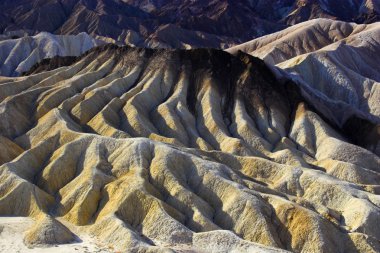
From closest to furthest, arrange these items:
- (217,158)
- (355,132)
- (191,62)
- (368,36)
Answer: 1. (217,158)
2. (355,132)
3. (191,62)
4. (368,36)

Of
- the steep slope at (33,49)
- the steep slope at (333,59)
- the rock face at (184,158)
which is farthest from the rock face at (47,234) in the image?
the steep slope at (33,49)

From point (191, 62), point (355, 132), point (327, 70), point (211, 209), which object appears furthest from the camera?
point (327, 70)

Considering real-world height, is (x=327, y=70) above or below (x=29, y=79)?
below

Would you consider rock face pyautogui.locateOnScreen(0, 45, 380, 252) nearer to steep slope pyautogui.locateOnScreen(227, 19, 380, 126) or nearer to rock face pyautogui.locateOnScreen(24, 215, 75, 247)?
rock face pyautogui.locateOnScreen(24, 215, 75, 247)

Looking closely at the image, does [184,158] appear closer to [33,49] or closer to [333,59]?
[333,59]

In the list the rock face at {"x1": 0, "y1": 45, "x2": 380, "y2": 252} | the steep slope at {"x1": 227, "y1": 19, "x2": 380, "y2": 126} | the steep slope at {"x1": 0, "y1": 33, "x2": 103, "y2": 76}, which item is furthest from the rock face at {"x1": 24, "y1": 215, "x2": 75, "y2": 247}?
the steep slope at {"x1": 0, "y1": 33, "x2": 103, "y2": 76}

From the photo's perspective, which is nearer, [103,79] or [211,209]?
[211,209]

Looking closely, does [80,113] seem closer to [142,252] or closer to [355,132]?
[142,252]

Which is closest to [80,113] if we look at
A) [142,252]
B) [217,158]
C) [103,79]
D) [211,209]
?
[103,79]
